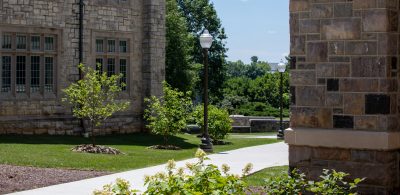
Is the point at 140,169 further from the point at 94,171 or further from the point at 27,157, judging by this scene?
the point at 27,157

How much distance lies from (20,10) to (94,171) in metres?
9.15

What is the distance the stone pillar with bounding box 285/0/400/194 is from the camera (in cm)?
883

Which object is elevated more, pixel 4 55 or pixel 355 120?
pixel 4 55

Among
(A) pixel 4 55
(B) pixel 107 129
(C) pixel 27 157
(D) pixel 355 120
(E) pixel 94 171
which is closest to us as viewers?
(D) pixel 355 120

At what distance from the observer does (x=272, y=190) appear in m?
7.10

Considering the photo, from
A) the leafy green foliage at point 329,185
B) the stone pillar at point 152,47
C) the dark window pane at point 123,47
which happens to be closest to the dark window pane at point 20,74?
the dark window pane at point 123,47

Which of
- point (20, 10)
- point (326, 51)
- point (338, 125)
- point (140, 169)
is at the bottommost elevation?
point (140, 169)

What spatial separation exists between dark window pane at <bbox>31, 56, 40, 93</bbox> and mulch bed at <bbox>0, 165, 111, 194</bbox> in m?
8.41

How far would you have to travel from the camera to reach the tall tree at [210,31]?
→ 52.8 metres

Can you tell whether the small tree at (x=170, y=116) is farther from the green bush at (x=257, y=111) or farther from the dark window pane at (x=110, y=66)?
the green bush at (x=257, y=111)

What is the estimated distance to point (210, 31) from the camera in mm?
53281

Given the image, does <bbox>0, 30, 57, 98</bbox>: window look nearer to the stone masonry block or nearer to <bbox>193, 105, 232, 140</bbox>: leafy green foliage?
<bbox>193, 105, 232, 140</bbox>: leafy green foliage

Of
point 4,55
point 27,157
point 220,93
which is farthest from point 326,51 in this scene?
point 220,93

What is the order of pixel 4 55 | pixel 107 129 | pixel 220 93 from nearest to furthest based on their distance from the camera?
pixel 4 55 → pixel 107 129 → pixel 220 93
